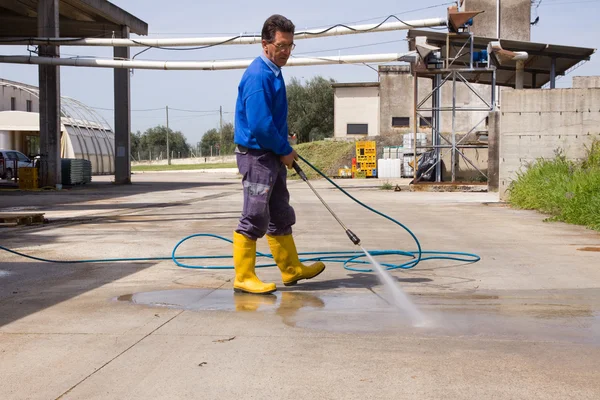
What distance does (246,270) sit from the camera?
5230mm

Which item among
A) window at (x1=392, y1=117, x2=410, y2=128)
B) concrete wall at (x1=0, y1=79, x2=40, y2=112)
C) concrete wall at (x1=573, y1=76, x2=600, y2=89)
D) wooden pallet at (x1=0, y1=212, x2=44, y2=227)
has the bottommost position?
wooden pallet at (x1=0, y1=212, x2=44, y2=227)

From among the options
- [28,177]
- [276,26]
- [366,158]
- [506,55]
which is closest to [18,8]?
[28,177]

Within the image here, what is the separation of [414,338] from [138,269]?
3.39m

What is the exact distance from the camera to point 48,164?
83.7 ft

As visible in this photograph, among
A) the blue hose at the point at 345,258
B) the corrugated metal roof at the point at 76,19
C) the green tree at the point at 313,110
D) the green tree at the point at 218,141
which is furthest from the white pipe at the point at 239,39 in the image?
the green tree at the point at 218,141

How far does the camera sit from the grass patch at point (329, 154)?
45.3 m

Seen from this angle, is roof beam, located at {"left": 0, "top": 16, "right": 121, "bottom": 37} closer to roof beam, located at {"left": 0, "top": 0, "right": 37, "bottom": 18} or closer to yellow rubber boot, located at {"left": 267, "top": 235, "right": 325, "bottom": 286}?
roof beam, located at {"left": 0, "top": 0, "right": 37, "bottom": 18}

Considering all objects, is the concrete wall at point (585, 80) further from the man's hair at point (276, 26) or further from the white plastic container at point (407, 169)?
the man's hair at point (276, 26)

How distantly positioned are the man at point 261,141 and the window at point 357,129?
4895 centimetres

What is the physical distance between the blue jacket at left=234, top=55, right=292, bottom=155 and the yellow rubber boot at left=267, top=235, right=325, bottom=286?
0.74 meters

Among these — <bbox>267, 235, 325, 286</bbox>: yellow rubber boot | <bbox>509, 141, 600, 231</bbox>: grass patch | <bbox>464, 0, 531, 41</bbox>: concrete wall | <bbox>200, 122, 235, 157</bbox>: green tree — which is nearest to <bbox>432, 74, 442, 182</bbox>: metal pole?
<bbox>509, 141, 600, 231</bbox>: grass patch

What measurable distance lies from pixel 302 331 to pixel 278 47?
7.48 ft

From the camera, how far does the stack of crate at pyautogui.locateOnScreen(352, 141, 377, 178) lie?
4288 centimetres

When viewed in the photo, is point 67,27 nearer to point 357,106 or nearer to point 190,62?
point 190,62
